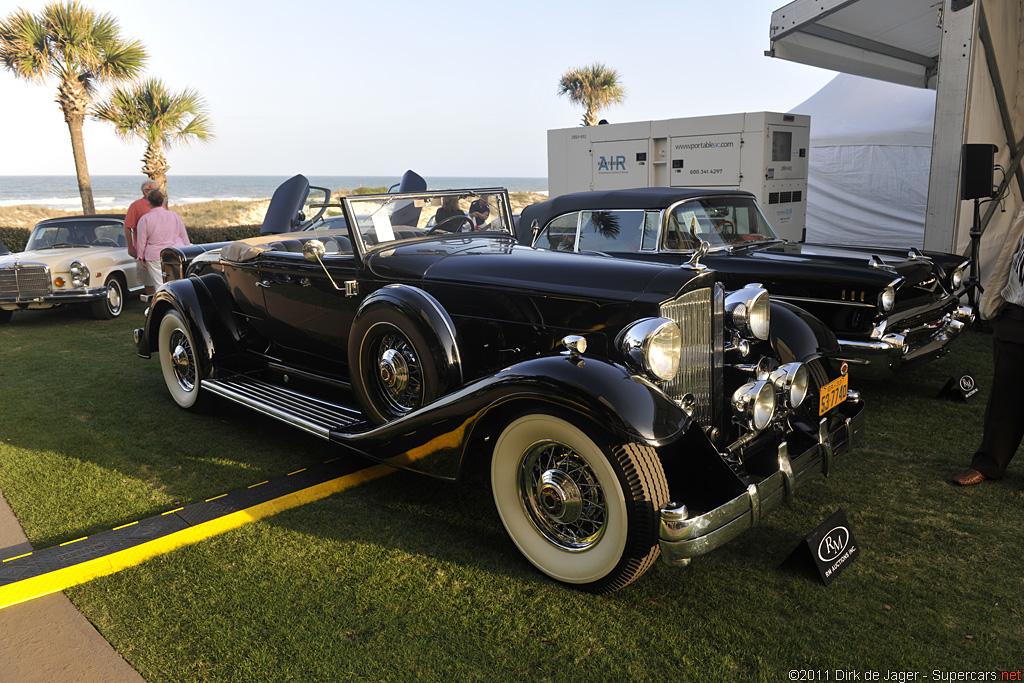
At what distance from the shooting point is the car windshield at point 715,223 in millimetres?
5902

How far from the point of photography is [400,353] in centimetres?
385

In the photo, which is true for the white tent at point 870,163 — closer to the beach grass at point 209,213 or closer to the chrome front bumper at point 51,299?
the chrome front bumper at point 51,299

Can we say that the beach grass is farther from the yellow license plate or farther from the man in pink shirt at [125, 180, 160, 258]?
the yellow license plate

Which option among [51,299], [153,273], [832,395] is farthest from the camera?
[153,273]

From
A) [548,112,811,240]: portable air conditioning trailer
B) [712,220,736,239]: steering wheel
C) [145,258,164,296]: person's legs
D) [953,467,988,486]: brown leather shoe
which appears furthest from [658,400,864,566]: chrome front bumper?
[145,258,164,296]: person's legs

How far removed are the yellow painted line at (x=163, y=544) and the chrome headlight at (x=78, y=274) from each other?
7.65 meters

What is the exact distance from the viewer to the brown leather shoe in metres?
3.88

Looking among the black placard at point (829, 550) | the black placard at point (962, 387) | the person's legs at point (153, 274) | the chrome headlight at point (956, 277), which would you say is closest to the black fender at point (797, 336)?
the black placard at point (829, 550)

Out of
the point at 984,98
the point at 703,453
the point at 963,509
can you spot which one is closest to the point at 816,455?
the point at 703,453

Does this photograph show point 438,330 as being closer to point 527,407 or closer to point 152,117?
point 527,407

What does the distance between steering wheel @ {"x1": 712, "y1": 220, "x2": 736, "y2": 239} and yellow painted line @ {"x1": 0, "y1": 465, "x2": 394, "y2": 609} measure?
3716 millimetres

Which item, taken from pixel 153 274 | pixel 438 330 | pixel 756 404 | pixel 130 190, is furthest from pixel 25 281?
pixel 130 190

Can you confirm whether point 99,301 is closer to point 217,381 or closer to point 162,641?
point 217,381

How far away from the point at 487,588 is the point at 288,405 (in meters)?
2.14
